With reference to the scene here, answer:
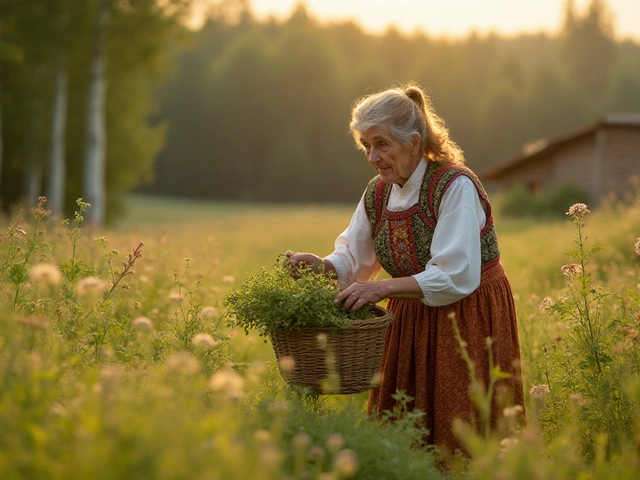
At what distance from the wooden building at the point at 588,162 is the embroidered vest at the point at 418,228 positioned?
2317 cm

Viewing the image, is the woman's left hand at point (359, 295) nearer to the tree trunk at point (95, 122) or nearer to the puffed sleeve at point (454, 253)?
the puffed sleeve at point (454, 253)

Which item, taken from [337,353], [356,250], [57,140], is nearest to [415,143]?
[356,250]

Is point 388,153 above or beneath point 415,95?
beneath

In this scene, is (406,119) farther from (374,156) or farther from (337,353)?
(337,353)

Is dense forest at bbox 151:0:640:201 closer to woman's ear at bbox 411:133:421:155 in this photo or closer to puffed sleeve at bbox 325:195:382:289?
puffed sleeve at bbox 325:195:382:289

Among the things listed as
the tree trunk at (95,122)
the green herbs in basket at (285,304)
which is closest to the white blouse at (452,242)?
the green herbs in basket at (285,304)

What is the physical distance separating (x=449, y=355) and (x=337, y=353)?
811mm

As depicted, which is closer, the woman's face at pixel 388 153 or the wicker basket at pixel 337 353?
the wicker basket at pixel 337 353

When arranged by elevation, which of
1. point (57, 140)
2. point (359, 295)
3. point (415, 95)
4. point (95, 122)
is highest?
point (95, 122)

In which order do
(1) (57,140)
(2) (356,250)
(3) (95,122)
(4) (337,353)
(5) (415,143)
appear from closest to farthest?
(4) (337,353), (5) (415,143), (2) (356,250), (3) (95,122), (1) (57,140)

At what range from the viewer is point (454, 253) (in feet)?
10.4

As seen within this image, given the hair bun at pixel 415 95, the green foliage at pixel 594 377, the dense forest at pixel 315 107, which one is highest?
the dense forest at pixel 315 107

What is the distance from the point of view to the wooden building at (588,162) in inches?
1024

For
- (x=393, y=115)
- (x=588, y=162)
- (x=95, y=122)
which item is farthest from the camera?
(x=588, y=162)
